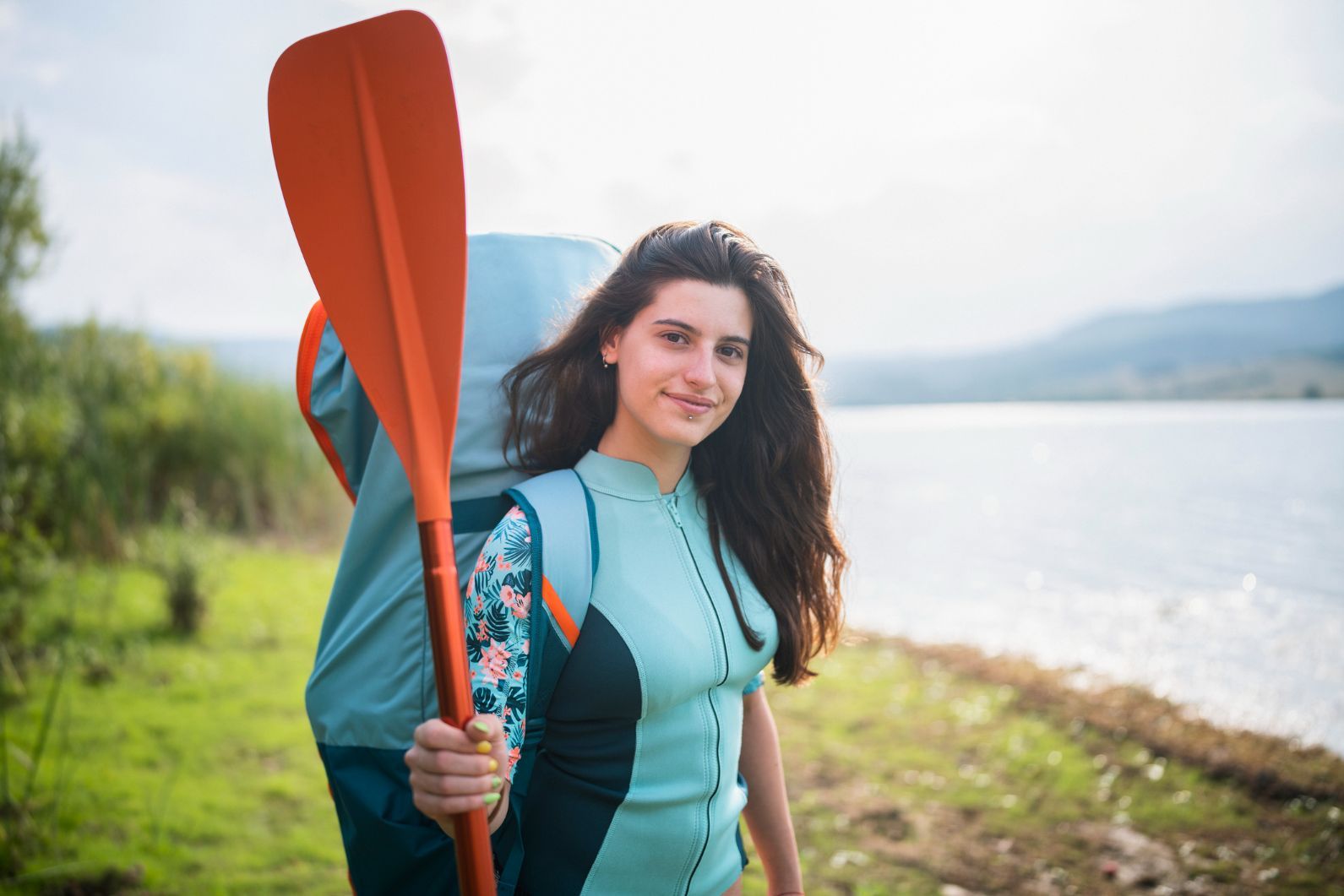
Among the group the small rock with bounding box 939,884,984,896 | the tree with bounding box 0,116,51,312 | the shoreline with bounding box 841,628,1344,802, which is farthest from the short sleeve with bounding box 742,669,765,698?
the tree with bounding box 0,116,51,312

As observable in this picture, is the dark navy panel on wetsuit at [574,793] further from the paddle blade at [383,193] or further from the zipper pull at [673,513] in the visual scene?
the paddle blade at [383,193]

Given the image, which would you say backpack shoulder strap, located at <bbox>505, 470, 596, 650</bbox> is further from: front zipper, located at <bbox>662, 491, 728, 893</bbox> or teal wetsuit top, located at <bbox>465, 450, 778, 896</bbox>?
front zipper, located at <bbox>662, 491, 728, 893</bbox>

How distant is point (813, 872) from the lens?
329 cm

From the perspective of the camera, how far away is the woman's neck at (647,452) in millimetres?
1548

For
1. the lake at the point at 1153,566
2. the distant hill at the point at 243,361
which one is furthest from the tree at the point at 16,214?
the lake at the point at 1153,566

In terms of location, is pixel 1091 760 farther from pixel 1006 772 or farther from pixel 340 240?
pixel 340 240

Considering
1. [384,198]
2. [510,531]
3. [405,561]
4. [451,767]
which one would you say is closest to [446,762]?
[451,767]

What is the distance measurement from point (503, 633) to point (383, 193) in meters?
0.71

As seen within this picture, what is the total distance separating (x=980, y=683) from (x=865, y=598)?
2752mm

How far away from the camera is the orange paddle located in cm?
133

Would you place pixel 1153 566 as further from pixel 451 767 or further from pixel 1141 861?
pixel 451 767

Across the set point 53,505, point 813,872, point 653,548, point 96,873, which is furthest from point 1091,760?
point 53,505

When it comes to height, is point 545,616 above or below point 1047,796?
above

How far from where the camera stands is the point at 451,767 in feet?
3.53
